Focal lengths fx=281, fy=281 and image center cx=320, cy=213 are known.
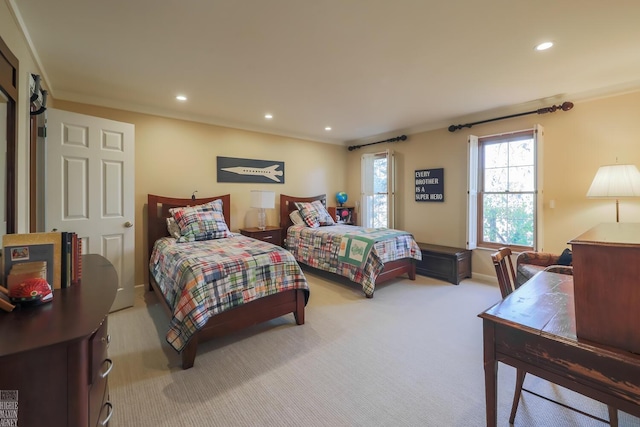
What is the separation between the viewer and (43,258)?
1.20 metres

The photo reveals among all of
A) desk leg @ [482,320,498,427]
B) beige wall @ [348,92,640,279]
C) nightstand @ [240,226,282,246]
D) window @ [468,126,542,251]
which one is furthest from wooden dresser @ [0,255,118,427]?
beige wall @ [348,92,640,279]

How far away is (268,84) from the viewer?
10.0 ft

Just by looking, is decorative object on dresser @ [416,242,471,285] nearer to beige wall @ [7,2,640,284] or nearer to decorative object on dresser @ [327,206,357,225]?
beige wall @ [7,2,640,284]

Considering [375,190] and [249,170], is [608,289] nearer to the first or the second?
[249,170]

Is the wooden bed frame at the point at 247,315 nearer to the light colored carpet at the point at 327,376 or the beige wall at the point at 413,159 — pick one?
the light colored carpet at the point at 327,376

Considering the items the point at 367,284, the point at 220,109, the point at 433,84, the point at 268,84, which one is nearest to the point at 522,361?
the point at 367,284

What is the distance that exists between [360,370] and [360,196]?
162 inches

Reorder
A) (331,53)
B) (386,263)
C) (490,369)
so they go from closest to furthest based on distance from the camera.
→ (490,369) < (331,53) < (386,263)

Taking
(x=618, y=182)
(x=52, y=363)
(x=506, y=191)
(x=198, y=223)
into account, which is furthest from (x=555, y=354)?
(x=506, y=191)

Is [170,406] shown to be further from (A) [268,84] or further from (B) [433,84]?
(B) [433,84]

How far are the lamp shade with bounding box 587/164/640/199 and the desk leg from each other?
2.60 metres

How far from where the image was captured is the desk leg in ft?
3.64

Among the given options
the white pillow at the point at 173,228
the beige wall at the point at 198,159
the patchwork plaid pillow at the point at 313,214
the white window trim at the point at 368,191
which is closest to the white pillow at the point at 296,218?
the patchwork plaid pillow at the point at 313,214

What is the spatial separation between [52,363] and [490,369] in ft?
4.91
